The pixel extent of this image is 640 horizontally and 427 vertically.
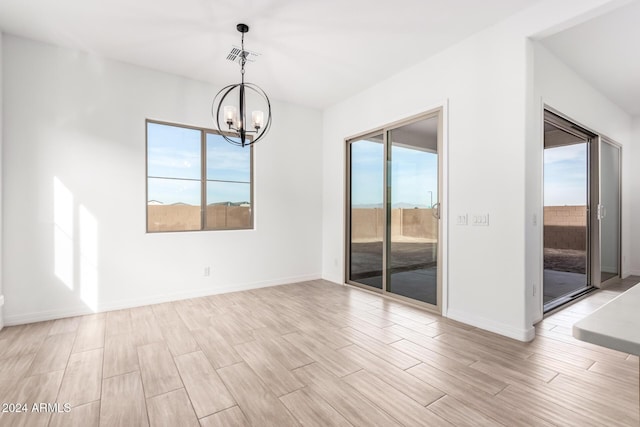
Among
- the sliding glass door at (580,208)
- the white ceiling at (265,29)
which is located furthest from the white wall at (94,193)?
the sliding glass door at (580,208)

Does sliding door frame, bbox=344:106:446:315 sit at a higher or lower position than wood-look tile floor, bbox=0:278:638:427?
higher

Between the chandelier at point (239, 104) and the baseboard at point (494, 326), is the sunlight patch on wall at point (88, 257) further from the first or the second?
the baseboard at point (494, 326)

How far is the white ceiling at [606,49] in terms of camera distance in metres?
2.89

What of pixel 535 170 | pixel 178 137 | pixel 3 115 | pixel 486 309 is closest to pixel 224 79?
pixel 178 137

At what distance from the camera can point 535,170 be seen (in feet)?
9.46

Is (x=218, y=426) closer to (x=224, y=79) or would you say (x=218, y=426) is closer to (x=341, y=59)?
(x=341, y=59)

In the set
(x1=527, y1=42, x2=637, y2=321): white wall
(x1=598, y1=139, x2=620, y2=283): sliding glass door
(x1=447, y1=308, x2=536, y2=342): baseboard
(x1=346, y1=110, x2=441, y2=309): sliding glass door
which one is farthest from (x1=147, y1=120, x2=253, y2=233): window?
(x1=598, y1=139, x2=620, y2=283): sliding glass door

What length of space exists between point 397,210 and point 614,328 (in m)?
3.48

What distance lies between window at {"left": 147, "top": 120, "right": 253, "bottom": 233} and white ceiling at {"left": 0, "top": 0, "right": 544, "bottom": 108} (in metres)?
0.88

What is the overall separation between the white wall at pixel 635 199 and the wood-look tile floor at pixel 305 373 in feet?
11.9

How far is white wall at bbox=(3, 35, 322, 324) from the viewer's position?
316 cm

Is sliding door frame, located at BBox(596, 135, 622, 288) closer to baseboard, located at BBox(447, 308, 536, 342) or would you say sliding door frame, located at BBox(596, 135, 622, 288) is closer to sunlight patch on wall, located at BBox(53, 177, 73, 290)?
baseboard, located at BBox(447, 308, 536, 342)

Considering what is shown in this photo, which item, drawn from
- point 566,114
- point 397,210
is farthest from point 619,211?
point 397,210

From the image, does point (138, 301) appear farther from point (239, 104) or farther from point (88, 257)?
point (239, 104)
